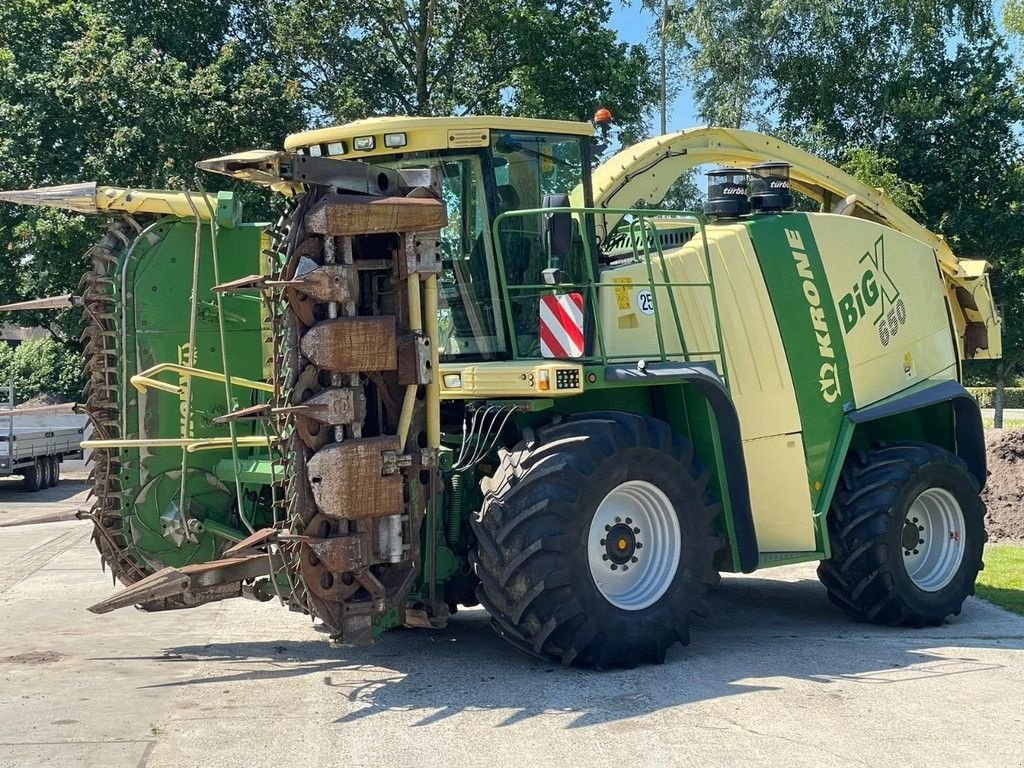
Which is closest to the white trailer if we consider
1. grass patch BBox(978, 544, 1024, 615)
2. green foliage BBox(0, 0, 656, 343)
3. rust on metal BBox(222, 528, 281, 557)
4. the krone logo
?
green foliage BBox(0, 0, 656, 343)

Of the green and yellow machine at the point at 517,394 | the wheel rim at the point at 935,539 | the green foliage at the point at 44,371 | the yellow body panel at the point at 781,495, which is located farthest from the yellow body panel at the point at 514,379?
the green foliage at the point at 44,371

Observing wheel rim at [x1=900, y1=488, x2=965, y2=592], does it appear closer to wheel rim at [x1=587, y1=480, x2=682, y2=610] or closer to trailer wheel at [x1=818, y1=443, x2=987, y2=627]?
trailer wheel at [x1=818, y1=443, x2=987, y2=627]

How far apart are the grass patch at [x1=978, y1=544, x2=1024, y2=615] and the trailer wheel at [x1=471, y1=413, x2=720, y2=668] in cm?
360

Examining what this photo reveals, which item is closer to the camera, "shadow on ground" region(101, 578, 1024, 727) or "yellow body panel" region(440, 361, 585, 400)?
"shadow on ground" region(101, 578, 1024, 727)

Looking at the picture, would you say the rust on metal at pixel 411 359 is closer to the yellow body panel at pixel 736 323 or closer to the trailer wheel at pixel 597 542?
the trailer wheel at pixel 597 542

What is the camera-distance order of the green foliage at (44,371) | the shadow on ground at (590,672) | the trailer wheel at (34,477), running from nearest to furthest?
the shadow on ground at (590,672)
the trailer wheel at (34,477)
the green foliage at (44,371)

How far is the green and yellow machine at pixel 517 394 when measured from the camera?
6586 millimetres

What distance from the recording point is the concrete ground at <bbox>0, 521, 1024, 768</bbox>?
5570mm

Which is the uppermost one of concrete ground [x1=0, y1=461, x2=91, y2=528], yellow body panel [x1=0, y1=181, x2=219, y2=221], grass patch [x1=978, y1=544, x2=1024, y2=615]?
yellow body panel [x1=0, y1=181, x2=219, y2=221]

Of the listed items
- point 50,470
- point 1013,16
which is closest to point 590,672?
point 50,470

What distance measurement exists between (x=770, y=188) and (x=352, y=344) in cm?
398

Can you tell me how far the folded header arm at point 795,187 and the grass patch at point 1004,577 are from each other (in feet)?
6.55

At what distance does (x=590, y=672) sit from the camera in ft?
22.9

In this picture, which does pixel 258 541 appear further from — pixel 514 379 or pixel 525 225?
pixel 525 225
